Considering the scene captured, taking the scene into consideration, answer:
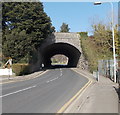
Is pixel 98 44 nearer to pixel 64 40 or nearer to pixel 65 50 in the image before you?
pixel 64 40

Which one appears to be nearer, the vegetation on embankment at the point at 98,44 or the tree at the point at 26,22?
the tree at the point at 26,22

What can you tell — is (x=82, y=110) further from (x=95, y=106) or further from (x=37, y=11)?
(x=37, y=11)

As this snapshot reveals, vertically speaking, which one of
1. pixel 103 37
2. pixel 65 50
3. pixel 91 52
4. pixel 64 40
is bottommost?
pixel 91 52

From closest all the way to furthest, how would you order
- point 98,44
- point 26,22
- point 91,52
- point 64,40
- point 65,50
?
point 26,22 < point 91,52 < point 64,40 < point 98,44 < point 65,50

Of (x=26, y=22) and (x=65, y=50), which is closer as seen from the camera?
(x=26, y=22)

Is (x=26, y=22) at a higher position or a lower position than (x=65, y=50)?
higher

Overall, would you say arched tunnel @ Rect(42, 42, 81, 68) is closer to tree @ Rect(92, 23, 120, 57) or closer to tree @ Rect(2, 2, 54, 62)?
tree @ Rect(92, 23, 120, 57)

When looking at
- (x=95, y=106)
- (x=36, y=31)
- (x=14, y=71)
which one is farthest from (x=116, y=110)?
(x=36, y=31)

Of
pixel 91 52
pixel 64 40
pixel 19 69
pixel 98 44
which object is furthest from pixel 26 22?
pixel 98 44

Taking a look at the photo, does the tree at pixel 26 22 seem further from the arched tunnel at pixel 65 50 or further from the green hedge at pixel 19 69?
the arched tunnel at pixel 65 50

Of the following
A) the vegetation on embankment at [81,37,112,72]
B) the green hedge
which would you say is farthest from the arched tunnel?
the green hedge

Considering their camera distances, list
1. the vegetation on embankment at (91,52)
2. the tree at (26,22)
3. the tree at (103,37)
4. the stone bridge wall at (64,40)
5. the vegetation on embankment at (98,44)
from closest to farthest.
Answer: the tree at (26,22)
the vegetation on embankment at (91,52)
the vegetation on embankment at (98,44)
the tree at (103,37)
the stone bridge wall at (64,40)

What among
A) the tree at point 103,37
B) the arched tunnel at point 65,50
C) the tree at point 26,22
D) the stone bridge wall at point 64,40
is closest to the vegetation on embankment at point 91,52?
the tree at point 103,37

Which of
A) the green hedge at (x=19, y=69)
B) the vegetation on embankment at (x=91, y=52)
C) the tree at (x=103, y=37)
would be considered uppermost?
the tree at (x=103, y=37)
